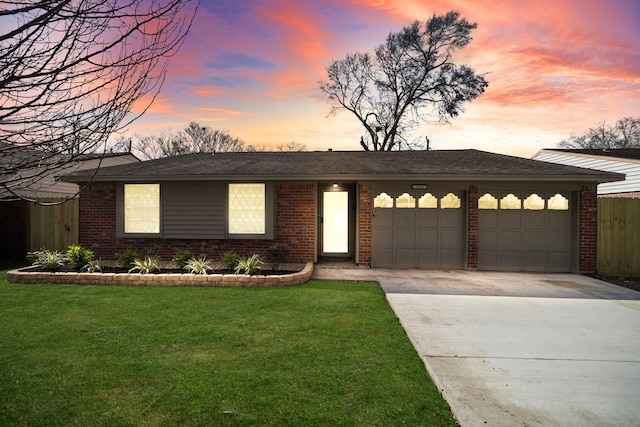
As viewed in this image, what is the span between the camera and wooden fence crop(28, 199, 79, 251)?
10.5 m

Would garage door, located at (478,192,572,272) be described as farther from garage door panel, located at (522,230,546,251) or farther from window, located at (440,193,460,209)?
window, located at (440,193,460,209)

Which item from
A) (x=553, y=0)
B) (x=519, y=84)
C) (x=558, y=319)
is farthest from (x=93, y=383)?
(x=519, y=84)

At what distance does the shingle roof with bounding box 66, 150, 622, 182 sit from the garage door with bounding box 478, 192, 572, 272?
75cm

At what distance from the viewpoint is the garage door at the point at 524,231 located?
8.95m

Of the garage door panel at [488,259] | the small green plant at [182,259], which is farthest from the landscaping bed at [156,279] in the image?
the garage door panel at [488,259]

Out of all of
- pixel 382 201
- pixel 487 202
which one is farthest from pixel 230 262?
pixel 487 202

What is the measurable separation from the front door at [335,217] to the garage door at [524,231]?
369 centimetres

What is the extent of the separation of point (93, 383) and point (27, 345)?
1.55 metres

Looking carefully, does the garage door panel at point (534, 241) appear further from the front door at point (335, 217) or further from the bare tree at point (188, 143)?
the bare tree at point (188, 143)

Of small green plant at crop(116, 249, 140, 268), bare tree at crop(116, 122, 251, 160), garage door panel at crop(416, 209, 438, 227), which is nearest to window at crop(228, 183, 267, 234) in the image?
small green plant at crop(116, 249, 140, 268)

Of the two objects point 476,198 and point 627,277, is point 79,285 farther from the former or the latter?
point 627,277

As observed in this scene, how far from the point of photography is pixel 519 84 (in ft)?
43.9

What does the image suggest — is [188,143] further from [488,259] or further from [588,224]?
[588,224]

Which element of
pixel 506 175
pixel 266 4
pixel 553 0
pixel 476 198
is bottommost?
pixel 476 198
